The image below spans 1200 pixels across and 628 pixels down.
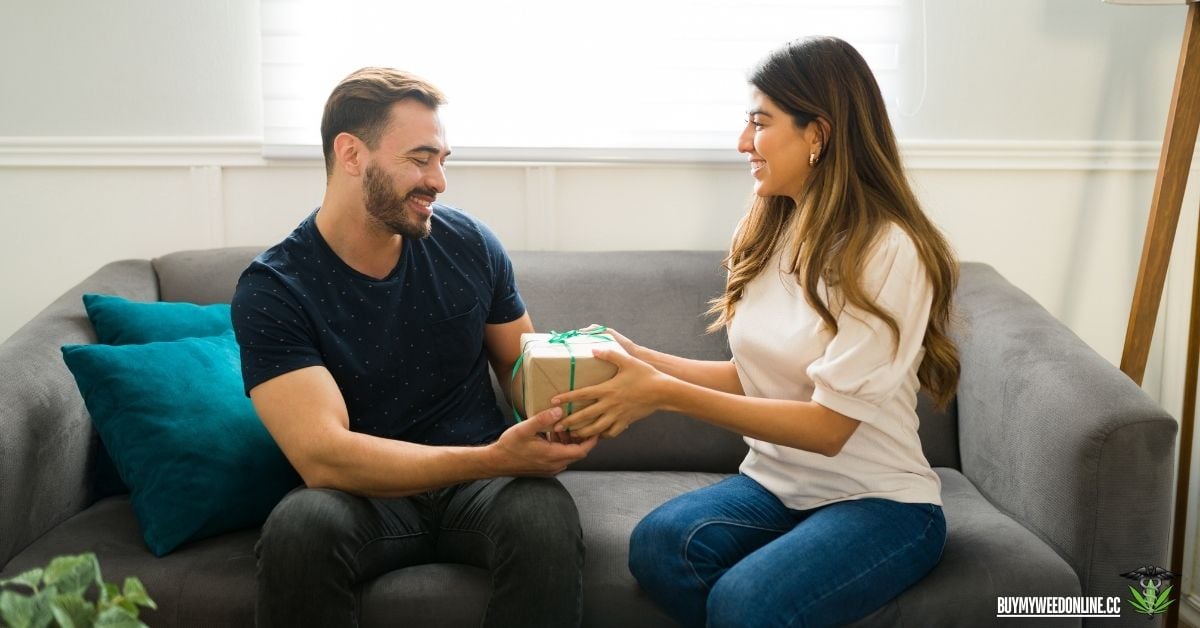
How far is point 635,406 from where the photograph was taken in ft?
5.63

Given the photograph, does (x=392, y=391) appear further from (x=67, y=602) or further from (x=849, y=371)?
(x=67, y=602)

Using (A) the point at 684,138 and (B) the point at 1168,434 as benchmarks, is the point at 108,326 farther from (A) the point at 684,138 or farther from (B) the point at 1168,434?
(B) the point at 1168,434

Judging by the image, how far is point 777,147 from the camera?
5.82 ft

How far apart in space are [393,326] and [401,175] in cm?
26

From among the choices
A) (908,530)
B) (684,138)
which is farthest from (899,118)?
(908,530)

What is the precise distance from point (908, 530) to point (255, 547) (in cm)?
101

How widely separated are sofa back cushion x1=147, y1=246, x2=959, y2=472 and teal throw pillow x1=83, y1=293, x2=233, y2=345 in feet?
0.52

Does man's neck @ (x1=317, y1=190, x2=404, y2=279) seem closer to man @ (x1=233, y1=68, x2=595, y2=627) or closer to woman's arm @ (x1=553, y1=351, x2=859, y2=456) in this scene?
man @ (x1=233, y1=68, x2=595, y2=627)

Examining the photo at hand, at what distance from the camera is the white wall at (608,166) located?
8.37ft

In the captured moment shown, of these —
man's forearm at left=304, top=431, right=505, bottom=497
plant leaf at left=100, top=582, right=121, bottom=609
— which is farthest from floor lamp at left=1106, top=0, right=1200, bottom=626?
plant leaf at left=100, top=582, right=121, bottom=609

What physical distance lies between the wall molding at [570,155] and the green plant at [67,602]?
169 centimetres

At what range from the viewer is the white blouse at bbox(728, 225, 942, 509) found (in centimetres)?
165

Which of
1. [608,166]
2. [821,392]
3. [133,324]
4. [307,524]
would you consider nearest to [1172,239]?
[821,392]

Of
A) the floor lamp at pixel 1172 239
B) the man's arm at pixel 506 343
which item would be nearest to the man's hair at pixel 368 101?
the man's arm at pixel 506 343
